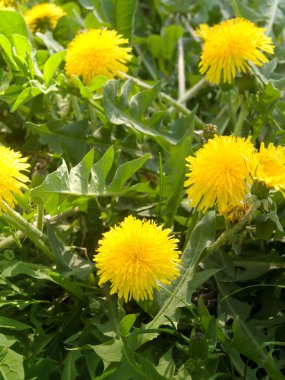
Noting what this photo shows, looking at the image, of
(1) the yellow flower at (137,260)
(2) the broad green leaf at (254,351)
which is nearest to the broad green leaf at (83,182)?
(1) the yellow flower at (137,260)

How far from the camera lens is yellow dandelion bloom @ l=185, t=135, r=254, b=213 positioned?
127 cm

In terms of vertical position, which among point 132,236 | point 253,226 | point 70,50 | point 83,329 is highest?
point 70,50

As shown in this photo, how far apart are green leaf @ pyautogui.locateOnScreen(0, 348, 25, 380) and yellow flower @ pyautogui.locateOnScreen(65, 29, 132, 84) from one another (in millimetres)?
835

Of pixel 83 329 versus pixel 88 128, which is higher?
pixel 88 128

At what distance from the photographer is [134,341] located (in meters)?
1.27

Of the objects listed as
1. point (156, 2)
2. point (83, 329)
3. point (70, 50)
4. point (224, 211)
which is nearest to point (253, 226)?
point (224, 211)

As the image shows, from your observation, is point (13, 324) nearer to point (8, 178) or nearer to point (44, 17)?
point (8, 178)

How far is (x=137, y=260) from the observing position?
123 cm

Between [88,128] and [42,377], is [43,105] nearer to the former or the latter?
[88,128]

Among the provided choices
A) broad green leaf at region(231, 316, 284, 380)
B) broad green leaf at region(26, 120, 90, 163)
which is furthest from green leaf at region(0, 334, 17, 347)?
broad green leaf at region(26, 120, 90, 163)

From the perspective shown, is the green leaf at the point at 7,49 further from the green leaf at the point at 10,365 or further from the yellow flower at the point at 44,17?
the green leaf at the point at 10,365

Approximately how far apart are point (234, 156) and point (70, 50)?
0.73 m

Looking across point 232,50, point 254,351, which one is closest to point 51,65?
point 232,50

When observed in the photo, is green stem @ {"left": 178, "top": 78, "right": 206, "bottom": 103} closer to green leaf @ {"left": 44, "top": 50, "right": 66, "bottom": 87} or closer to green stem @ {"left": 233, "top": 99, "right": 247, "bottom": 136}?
green stem @ {"left": 233, "top": 99, "right": 247, "bottom": 136}
